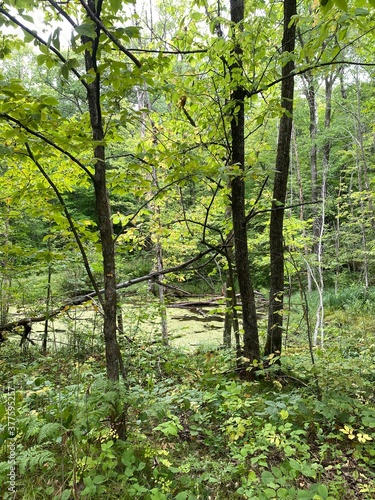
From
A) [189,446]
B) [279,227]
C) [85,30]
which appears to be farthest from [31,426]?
[279,227]

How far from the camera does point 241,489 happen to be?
1.52 meters

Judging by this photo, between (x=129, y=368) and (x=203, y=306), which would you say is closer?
(x=129, y=368)

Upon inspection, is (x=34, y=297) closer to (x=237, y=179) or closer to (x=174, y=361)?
(x=174, y=361)

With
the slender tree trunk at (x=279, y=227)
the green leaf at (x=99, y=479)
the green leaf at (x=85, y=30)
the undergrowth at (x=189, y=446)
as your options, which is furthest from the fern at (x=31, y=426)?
the slender tree trunk at (x=279, y=227)

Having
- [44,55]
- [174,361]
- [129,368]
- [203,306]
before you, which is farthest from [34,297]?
[203,306]

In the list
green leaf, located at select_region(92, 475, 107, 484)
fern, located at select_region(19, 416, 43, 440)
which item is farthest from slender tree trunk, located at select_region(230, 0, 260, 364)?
fern, located at select_region(19, 416, 43, 440)

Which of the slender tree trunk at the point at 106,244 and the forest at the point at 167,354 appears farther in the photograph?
the slender tree trunk at the point at 106,244

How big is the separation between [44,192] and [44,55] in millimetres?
902

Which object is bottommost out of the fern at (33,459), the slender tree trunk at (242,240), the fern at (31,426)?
the fern at (33,459)

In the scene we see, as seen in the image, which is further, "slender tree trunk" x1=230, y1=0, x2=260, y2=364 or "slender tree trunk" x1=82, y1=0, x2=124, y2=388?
"slender tree trunk" x1=230, y1=0, x2=260, y2=364

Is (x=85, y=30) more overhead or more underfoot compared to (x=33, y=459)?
more overhead

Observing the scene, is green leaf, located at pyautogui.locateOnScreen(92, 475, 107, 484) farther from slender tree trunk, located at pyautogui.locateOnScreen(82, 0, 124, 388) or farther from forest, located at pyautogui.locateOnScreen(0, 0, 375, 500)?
slender tree trunk, located at pyautogui.locateOnScreen(82, 0, 124, 388)

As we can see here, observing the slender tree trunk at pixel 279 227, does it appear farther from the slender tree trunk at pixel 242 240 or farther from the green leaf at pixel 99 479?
the green leaf at pixel 99 479

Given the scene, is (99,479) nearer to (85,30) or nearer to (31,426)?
(31,426)
